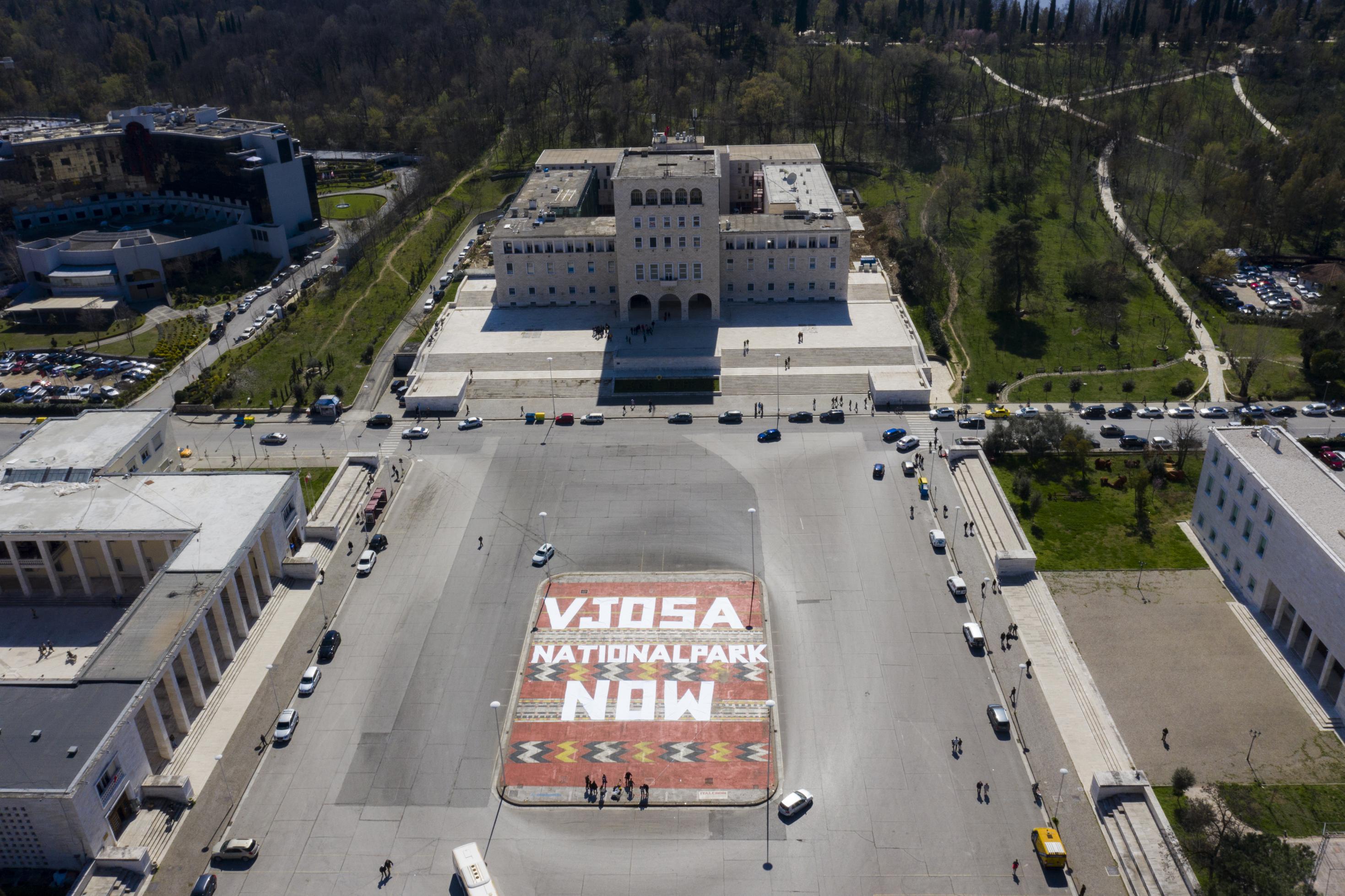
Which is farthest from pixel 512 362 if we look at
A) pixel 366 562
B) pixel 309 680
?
pixel 309 680

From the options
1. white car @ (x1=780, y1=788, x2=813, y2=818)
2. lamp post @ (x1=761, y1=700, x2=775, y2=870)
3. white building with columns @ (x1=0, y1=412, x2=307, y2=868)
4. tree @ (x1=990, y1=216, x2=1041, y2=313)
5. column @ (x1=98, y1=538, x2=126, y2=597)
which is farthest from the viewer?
tree @ (x1=990, y1=216, x2=1041, y2=313)

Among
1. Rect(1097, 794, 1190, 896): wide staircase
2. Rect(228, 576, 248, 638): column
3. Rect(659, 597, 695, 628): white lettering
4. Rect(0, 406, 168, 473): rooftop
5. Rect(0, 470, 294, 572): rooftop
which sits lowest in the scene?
Rect(1097, 794, 1190, 896): wide staircase

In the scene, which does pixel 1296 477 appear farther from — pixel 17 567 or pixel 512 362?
pixel 17 567

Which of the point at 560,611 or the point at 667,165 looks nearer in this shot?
the point at 560,611

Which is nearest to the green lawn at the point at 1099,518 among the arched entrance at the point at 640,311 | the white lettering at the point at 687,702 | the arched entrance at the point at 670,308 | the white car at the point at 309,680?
the white lettering at the point at 687,702

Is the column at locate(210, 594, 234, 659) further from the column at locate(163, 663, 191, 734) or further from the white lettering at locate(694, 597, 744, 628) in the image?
the white lettering at locate(694, 597, 744, 628)

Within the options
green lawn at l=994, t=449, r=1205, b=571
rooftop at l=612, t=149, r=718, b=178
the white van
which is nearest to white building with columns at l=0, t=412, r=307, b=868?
the white van

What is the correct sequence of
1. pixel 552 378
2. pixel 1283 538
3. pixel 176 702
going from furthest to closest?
1. pixel 552 378
2. pixel 1283 538
3. pixel 176 702
